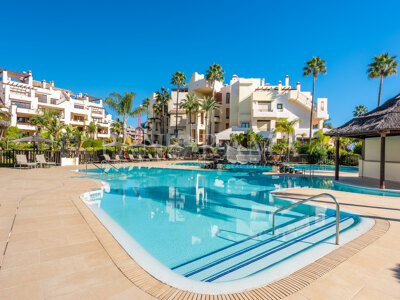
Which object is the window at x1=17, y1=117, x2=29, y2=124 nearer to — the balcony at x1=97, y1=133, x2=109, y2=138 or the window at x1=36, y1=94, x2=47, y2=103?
the window at x1=36, y1=94, x2=47, y2=103

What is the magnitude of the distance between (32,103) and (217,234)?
152 feet

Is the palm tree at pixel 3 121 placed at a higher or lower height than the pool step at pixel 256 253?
higher

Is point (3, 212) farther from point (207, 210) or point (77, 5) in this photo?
point (77, 5)

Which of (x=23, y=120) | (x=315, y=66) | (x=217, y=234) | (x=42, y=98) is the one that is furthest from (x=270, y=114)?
(x=23, y=120)

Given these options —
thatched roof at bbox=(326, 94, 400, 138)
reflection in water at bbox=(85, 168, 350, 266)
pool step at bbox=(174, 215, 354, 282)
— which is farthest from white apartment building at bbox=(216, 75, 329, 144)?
pool step at bbox=(174, 215, 354, 282)

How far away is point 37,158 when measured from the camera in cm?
1622

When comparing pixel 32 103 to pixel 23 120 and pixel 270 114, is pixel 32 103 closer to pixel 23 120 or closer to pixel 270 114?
pixel 23 120

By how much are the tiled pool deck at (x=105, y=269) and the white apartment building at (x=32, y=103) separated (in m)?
37.2

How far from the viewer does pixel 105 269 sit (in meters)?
3.06

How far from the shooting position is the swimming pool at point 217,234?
3457 millimetres

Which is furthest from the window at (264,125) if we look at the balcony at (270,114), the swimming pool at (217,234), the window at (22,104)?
the window at (22,104)

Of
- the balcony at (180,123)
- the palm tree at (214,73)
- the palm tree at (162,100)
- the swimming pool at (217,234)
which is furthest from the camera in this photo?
the palm tree at (162,100)

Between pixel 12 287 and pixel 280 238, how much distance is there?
4.86 metres

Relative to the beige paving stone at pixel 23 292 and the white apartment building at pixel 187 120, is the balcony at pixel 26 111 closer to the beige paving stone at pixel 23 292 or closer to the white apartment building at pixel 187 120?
the white apartment building at pixel 187 120
